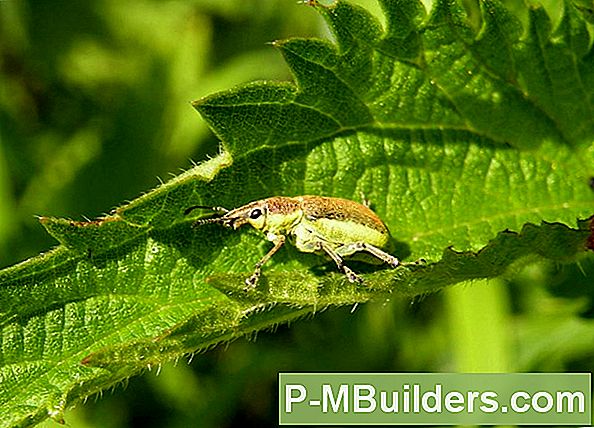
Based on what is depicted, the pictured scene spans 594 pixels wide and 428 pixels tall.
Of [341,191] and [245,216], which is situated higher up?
[341,191]

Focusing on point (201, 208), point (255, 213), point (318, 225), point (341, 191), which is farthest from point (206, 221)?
point (341, 191)

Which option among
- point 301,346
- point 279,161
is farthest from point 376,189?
point 301,346

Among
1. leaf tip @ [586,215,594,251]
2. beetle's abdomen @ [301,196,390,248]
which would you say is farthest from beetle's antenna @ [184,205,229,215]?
leaf tip @ [586,215,594,251]

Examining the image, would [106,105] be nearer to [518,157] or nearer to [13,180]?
[13,180]

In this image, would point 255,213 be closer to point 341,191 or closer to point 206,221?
point 206,221

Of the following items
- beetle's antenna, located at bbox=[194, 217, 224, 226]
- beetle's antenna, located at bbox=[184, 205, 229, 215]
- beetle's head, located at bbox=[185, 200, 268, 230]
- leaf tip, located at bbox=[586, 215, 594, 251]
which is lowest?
leaf tip, located at bbox=[586, 215, 594, 251]

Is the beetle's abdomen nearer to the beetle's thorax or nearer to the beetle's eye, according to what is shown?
the beetle's thorax

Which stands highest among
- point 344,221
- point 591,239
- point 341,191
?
point 341,191

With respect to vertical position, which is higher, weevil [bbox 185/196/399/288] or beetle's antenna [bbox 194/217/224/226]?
weevil [bbox 185/196/399/288]
